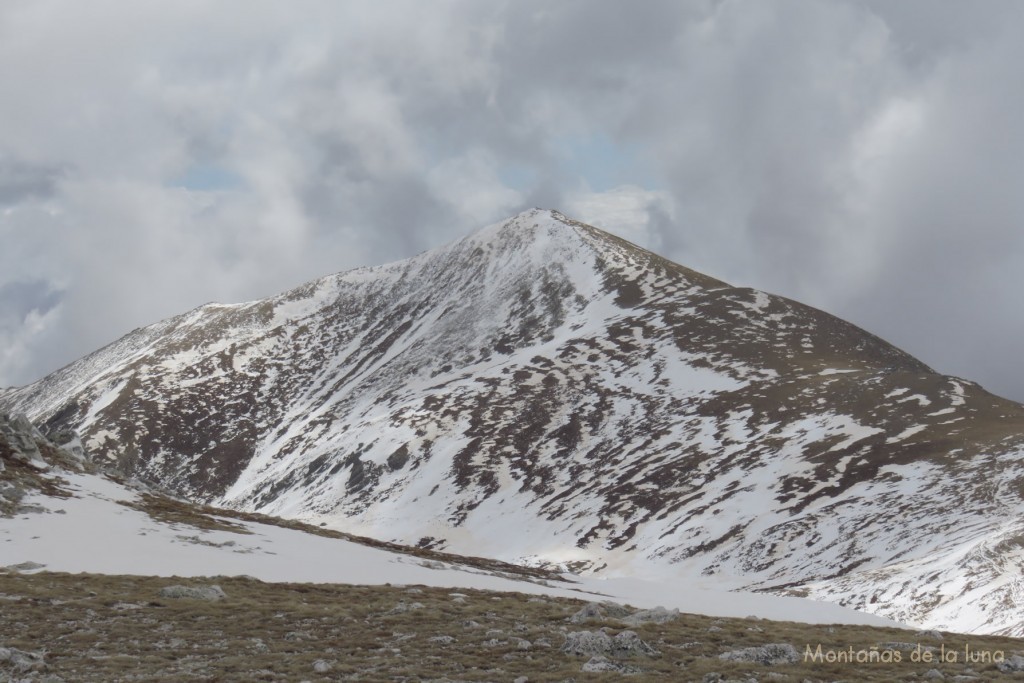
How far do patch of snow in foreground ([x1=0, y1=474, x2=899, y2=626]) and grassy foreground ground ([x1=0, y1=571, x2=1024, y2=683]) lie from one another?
4.77 m

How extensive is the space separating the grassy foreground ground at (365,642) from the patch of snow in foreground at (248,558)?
15.6 feet

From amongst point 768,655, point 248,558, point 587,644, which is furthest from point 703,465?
point 587,644

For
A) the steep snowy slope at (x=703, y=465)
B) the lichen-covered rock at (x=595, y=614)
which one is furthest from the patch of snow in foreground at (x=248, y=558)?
the steep snowy slope at (x=703, y=465)

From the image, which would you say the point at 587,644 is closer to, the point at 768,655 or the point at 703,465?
the point at 768,655

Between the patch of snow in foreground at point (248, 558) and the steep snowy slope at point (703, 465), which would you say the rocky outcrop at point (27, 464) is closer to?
the patch of snow in foreground at point (248, 558)

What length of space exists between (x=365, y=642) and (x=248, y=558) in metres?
19.1

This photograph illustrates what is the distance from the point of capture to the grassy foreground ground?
20.7 m

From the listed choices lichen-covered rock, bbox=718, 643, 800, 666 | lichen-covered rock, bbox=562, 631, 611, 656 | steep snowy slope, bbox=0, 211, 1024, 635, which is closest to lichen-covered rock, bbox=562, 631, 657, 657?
lichen-covered rock, bbox=562, 631, 611, 656

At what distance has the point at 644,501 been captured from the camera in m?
112

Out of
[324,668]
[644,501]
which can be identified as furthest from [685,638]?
[644,501]

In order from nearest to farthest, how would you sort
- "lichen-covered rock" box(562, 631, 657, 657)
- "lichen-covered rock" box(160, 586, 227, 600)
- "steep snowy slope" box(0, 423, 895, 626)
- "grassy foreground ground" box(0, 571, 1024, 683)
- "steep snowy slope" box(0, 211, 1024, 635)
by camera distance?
"grassy foreground ground" box(0, 571, 1024, 683), "lichen-covered rock" box(562, 631, 657, 657), "lichen-covered rock" box(160, 586, 227, 600), "steep snowy slope" box(0, 423, 895, 626), "steep snowy slope" box(0, 211, 1024, 635)

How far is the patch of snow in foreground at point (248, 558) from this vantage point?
3856 cm

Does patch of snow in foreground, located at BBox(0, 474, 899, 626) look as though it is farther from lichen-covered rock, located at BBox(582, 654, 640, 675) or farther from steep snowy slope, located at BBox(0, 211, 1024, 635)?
lichen-covered rock, located at BBox(582, 654, 640, 675)

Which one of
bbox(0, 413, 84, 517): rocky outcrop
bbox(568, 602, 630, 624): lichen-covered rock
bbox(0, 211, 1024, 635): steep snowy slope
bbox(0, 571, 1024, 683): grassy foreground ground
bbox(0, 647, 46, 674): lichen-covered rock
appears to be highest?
bbox(0, 211, 1024, 635): steep snowy slope
